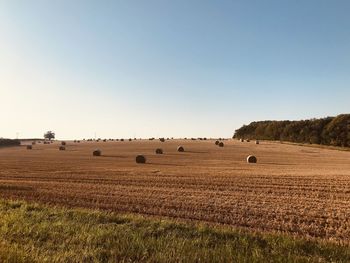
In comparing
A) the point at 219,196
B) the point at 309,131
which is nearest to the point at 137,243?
the point at 219,196

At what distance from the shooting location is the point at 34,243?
28.6ft

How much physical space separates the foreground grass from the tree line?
70.5m

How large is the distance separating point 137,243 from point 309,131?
82.9m

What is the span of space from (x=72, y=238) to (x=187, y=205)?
784 centimetres

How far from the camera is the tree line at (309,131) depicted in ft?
255

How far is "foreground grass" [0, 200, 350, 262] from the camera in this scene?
7.82 metres

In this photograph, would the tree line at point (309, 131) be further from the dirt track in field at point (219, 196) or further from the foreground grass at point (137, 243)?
the foreground grass at point (137, 243)

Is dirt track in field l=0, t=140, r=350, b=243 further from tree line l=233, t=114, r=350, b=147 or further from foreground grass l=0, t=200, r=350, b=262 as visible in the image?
tree line l=233, t=114, r=350, b=147

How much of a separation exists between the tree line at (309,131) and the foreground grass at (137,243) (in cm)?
7051

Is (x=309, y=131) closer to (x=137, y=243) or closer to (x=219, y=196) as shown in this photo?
(x=219, y=196)

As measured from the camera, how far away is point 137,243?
8.85m

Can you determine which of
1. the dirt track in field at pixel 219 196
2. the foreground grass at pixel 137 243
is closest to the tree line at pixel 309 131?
the dirt track in field at pixel 219 196

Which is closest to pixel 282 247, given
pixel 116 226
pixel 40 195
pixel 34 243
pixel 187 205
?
pixel 116 226

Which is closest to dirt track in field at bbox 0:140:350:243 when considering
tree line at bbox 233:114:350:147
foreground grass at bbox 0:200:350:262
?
foreground grass at bbox 0:200:350:262
